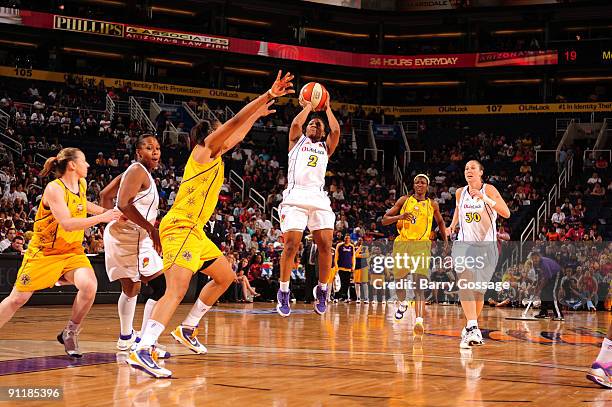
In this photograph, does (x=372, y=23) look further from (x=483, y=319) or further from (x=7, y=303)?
(x=7, y=303)

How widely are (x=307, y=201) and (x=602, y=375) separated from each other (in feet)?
12.2

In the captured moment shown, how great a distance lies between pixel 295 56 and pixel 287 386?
30.0 m

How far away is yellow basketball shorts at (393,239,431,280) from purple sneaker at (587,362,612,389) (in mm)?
5348

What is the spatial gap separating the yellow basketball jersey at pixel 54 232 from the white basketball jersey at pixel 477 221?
15.2 ft

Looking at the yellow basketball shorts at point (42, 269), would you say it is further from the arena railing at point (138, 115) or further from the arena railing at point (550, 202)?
the arena railing at point (138, 115)

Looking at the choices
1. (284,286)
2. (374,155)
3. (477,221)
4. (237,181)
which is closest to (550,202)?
(374,155)

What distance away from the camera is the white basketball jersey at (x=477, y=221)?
944 cm

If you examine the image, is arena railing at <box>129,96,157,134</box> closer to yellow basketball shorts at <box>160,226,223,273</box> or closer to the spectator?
the spectator

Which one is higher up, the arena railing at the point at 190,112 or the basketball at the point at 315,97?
the arena railing at the point at 190,112

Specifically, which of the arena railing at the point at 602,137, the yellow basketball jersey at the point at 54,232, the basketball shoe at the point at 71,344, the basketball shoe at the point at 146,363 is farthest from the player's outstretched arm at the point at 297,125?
the arena railing at the point at 602,137

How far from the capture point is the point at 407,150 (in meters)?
33.2

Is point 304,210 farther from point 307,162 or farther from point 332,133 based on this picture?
point 332,133

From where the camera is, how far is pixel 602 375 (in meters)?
6.24

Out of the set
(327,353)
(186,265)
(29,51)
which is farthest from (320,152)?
(29,51)
